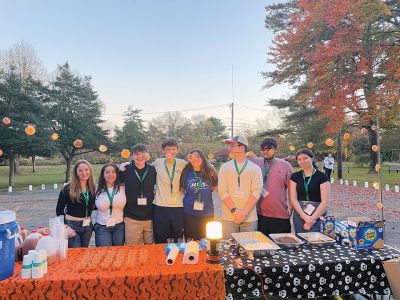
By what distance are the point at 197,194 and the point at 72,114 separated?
21.8 meters

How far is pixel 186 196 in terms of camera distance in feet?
11.3

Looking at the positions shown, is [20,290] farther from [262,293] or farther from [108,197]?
[262,293]

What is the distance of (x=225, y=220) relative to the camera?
3.30 meters

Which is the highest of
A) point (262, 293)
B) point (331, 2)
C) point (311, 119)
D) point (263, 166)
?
point (331, 2)

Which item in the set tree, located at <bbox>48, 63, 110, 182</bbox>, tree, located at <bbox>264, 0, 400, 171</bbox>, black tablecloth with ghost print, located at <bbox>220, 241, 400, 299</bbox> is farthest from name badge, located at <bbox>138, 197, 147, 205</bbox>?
tree, located at <bbox>48, 63, 110, 182</bbox>

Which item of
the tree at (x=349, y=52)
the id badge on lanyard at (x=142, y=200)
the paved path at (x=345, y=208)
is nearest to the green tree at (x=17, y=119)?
the paved path at (x=345, y=208)

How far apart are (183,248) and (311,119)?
20721 mm

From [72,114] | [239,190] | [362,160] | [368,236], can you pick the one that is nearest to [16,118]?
[72,114]

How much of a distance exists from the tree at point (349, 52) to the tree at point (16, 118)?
15.1m

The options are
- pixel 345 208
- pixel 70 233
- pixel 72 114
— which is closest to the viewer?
pixel 70 233

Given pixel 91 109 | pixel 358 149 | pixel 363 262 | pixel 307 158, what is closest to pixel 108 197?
pixel 307 158

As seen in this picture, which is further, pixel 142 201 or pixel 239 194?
pixel 142 201

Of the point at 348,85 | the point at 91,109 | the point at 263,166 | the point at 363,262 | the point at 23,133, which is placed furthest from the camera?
the point at 91,109

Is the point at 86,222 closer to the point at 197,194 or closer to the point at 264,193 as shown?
the point at 197,194
